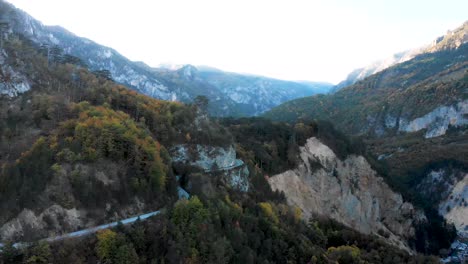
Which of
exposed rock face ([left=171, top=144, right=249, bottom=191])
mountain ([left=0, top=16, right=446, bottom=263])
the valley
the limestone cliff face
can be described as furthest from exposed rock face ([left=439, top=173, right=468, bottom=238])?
exposed rock face ([left=171, top=144, right=249, bottom=191])

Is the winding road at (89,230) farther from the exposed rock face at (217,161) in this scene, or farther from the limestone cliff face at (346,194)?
the limestone cliff face at (346,194)

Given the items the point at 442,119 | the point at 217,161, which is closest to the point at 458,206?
the point at 442,119

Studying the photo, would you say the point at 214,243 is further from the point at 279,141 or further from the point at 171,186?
the point at 279,141

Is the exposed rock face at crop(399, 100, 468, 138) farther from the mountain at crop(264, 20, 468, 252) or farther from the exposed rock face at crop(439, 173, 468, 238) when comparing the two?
the exposed rock face at crop(439, 173, 468, 238)

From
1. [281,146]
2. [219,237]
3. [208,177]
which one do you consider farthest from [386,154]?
[219,237]

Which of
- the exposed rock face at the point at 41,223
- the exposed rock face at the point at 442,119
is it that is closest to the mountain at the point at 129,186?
the exposed rock face at the point at 41,223
